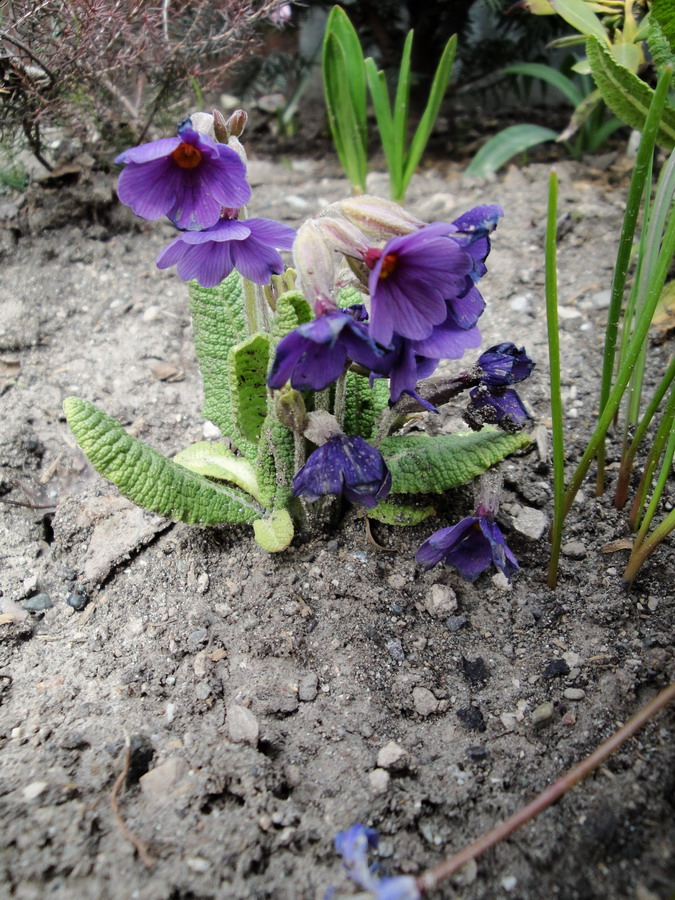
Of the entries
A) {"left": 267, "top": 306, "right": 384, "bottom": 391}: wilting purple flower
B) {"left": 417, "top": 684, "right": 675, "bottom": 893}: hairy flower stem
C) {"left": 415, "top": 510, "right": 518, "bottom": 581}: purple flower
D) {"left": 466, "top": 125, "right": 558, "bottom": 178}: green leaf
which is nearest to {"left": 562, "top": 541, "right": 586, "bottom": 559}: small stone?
{"left": 415, "top": 510, "right": 518, "bottom": 581}: purple flower

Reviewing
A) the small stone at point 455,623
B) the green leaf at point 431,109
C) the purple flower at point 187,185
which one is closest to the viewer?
the purple flower at point 187,185

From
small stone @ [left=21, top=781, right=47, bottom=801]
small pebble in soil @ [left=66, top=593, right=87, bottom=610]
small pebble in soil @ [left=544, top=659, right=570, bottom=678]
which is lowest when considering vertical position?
small pebble in soil @ [left=544, top=659, right=570, bottom=678]

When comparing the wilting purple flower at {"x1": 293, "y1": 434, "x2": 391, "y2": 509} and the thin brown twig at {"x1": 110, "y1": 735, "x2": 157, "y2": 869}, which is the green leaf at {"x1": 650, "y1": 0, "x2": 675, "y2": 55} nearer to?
the wilting purple flower at {"x1": 293, "y1": 434, "x2": 391, "y2": 509}

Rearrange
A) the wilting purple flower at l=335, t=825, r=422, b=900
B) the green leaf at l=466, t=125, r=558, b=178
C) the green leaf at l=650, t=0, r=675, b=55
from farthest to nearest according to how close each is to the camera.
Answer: the green leaf at l=466, t=125, r=558, b=178
the green leaf at l=650, t=0, r=675, b=55
the wilting purple flower at l=335, t=825, r=422, b=900

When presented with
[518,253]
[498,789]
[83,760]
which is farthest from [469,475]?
[518,253]

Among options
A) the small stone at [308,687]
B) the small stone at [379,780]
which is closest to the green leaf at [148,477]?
the small stone at [308,687]

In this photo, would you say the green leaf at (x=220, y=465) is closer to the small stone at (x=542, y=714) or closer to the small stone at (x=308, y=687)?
the small stone at (x=308, y=687)
